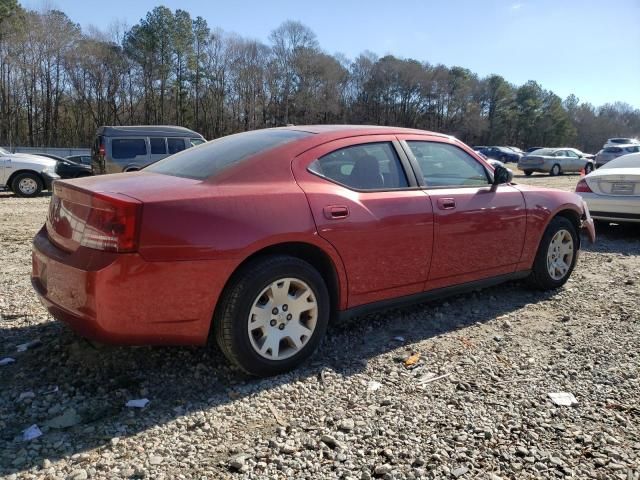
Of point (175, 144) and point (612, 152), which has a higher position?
point (612, 152)

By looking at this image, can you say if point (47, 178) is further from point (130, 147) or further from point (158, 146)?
point (158, 146)

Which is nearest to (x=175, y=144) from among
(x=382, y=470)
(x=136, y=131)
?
(x=136, y=131)

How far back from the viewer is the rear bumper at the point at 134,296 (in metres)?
2.62

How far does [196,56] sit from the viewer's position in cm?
5862

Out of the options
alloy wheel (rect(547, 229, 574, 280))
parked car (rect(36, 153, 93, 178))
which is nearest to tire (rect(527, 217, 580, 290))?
alloy wheel (rect(547, 229, 574, 280))

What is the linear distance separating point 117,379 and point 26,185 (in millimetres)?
12437

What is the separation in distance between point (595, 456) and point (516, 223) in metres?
2.29

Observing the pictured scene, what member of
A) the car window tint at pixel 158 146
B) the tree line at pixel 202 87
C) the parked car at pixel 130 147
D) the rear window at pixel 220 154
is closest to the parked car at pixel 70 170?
the parked car at pixel 130 147

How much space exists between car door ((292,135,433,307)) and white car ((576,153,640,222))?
A: 209 inches

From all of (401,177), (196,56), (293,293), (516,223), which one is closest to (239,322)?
(293,293)

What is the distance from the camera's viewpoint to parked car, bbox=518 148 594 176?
91.7ft

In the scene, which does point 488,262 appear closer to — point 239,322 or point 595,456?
point 595,456

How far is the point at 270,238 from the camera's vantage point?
2.94 m

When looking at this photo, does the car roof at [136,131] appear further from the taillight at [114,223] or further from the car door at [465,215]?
the taillight at [114,223]
